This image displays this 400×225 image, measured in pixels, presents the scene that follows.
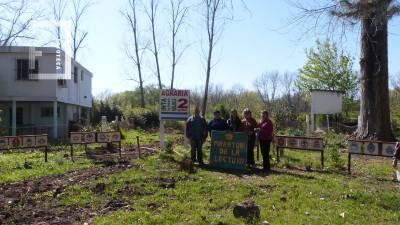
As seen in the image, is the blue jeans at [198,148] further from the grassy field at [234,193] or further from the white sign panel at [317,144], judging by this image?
the white sign panel at [317,144]

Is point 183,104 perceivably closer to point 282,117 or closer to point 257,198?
point 257,198

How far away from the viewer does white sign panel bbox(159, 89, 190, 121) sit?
450 inches

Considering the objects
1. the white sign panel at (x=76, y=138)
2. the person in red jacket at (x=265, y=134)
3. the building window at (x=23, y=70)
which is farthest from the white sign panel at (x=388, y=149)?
the building window at (x=23, y=70)

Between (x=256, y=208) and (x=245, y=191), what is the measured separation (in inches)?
55.8

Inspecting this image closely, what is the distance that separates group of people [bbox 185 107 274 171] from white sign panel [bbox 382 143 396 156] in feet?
10.0

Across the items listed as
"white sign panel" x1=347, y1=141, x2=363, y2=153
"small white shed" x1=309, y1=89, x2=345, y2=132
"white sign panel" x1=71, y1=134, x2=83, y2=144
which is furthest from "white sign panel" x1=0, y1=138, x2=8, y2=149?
"small white shed" x1=309, y1=89, x2=345, y2=132

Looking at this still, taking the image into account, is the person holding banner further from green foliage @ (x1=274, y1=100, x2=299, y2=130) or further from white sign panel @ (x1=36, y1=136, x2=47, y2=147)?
green foliage @ (x1=274, y1=100, x2=299, y2=130)

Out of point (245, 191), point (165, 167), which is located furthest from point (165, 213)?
point (165, 167)

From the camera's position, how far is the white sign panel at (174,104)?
37.5 feet

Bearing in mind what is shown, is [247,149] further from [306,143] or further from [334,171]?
[334,171]

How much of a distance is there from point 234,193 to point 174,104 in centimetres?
629

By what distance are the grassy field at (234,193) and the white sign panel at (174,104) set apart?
10.2ft

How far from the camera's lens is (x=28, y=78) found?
18375mm

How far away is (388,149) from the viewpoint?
24.7 feet
